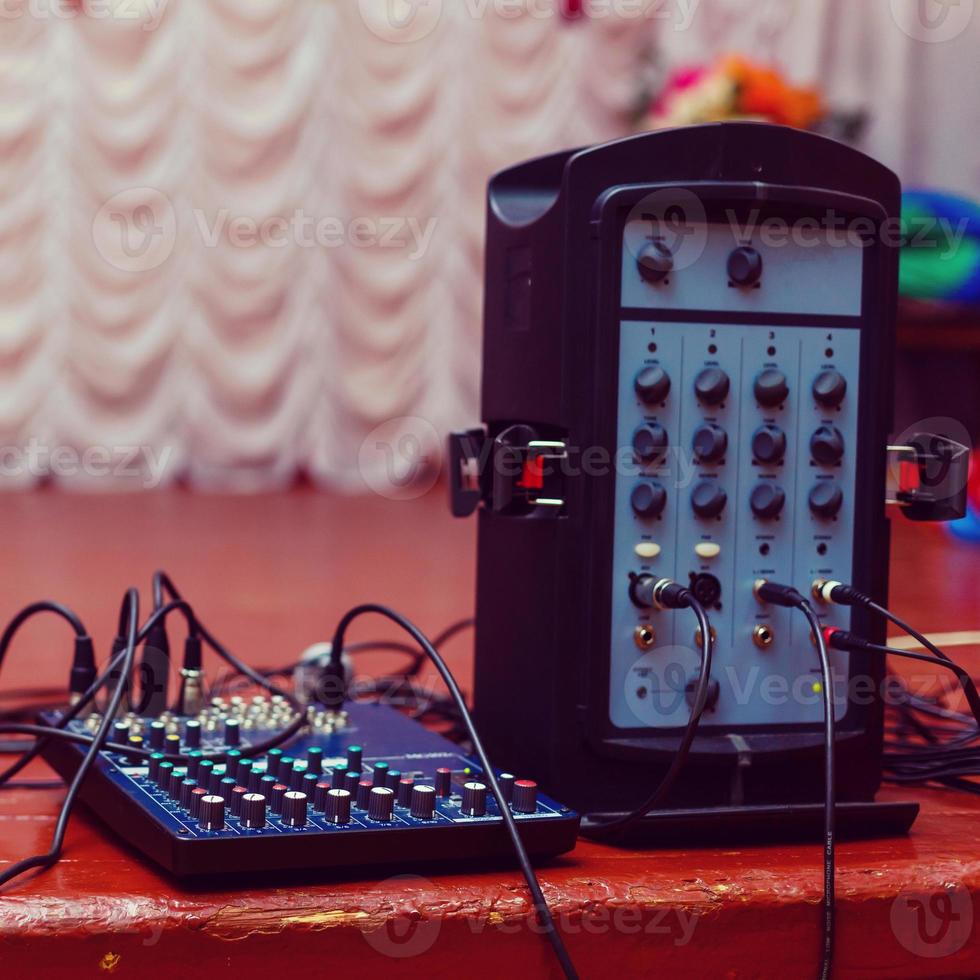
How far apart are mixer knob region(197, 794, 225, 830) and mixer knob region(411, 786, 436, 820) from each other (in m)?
0.08

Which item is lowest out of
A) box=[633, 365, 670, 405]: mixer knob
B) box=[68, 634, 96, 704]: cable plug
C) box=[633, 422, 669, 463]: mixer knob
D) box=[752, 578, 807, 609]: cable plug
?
box=[68, 634, 96, 704]: cable plug

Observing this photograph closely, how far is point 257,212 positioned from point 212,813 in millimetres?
3954

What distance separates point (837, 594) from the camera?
0.65m

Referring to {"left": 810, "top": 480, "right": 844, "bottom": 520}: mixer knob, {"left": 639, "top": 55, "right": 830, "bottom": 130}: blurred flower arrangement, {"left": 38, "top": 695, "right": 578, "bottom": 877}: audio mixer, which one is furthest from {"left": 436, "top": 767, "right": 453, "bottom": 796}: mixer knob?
{"left": 639, "top": 55, "right": 830, "bottom": 130}: blurred flower arrangement

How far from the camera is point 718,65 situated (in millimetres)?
4297

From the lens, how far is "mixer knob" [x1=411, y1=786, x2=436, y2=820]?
1.79 feet

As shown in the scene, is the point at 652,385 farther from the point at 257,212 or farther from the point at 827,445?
the point at 257,212

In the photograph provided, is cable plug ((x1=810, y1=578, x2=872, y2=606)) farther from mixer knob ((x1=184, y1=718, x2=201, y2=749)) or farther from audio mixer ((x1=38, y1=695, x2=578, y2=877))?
mixer knob ((x1=184, y1=718, x2=201, y2=749))

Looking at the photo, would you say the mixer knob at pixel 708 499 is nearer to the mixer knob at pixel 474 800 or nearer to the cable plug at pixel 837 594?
the cable plug at pixel 837 594

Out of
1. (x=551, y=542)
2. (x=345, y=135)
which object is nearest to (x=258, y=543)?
(x=345, y=135)

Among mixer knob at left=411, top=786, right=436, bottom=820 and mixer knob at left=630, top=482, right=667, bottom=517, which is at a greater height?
mixer knob at left=630, top=482, right=667, bottom=517

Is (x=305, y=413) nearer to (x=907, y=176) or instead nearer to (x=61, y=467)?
(x=61, y=467)

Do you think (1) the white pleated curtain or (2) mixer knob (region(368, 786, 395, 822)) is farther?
(1) the white pleated curtain

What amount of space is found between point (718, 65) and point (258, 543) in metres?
2.40
